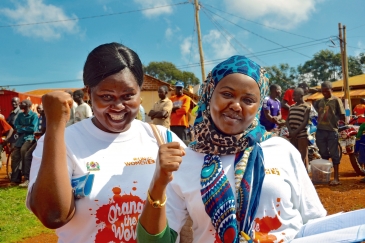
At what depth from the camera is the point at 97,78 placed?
1.95m

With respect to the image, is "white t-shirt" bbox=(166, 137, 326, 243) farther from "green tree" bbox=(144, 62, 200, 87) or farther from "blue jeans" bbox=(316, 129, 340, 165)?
"green tree" bbox=(144, 62, 200, 87)

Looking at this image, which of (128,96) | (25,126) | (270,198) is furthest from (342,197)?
(25,126)

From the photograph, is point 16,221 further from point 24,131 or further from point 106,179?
point 106,179

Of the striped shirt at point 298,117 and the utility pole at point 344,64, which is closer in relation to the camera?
the striped shirt at point 298,117

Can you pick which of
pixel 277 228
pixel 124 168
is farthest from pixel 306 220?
pixel 124 168

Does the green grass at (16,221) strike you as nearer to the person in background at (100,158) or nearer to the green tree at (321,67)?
the person in background at (100,158)

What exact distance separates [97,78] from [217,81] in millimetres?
621

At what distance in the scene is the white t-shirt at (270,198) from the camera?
1728 mm

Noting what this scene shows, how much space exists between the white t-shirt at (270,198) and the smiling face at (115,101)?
0.39 metres

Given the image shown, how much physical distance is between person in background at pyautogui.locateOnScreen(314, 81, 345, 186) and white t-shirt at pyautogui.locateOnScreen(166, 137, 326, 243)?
5828 millimetres

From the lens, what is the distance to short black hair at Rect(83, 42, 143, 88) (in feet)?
6.39

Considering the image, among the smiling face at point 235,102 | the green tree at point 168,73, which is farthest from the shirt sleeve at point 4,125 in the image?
the green tree at point 168,73

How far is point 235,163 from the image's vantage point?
5.97 feet

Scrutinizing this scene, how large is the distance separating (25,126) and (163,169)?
7.72m
